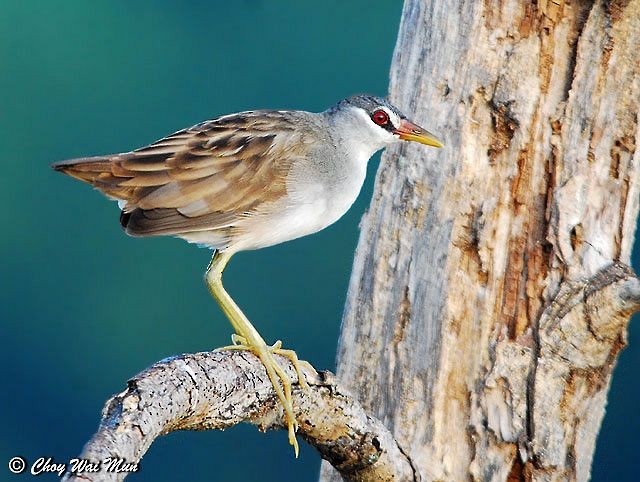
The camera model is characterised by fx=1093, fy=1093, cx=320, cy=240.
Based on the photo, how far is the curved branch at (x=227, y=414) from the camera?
2494 mm

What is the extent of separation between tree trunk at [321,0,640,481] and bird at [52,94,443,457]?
0.21 m

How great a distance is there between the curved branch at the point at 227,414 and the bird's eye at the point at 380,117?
0.88m

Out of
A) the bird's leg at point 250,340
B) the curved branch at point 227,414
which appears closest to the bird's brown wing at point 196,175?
the bird's leg at point 250,340

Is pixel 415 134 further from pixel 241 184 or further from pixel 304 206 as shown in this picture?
pixel 241 184

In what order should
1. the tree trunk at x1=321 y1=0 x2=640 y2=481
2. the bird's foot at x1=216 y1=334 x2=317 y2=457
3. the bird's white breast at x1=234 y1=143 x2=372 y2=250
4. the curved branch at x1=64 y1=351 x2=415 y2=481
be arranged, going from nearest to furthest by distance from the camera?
the curved branch at x1=64 y1=351 x2=415 y2=481
the bird's foot at x1=216 y1=334 x2=317 y2=457
the bird's white breast at x1=234 y1=143 x2=372 y2=250
the tree trunk at x1=321 y1=0 x2=640 y2=481

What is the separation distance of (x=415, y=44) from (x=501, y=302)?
92cm

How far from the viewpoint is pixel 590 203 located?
3.67 metres

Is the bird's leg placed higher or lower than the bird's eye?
lower

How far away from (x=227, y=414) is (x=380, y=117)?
46.9 inches

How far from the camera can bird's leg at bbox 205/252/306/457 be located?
10.9 ft

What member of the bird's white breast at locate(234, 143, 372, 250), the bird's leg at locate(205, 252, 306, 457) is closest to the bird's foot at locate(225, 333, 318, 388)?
the bird's leg at locate(205, 252, 306, 457)

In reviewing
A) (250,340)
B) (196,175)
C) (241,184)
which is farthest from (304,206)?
(250,340)

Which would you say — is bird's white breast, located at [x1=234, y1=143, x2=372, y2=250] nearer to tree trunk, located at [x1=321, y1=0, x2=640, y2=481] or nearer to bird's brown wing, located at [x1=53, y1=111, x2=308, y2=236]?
bird's brown wing, located at [x1=53, y1=111, x2=308, y2=236]

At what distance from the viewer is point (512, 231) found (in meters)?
3.67
